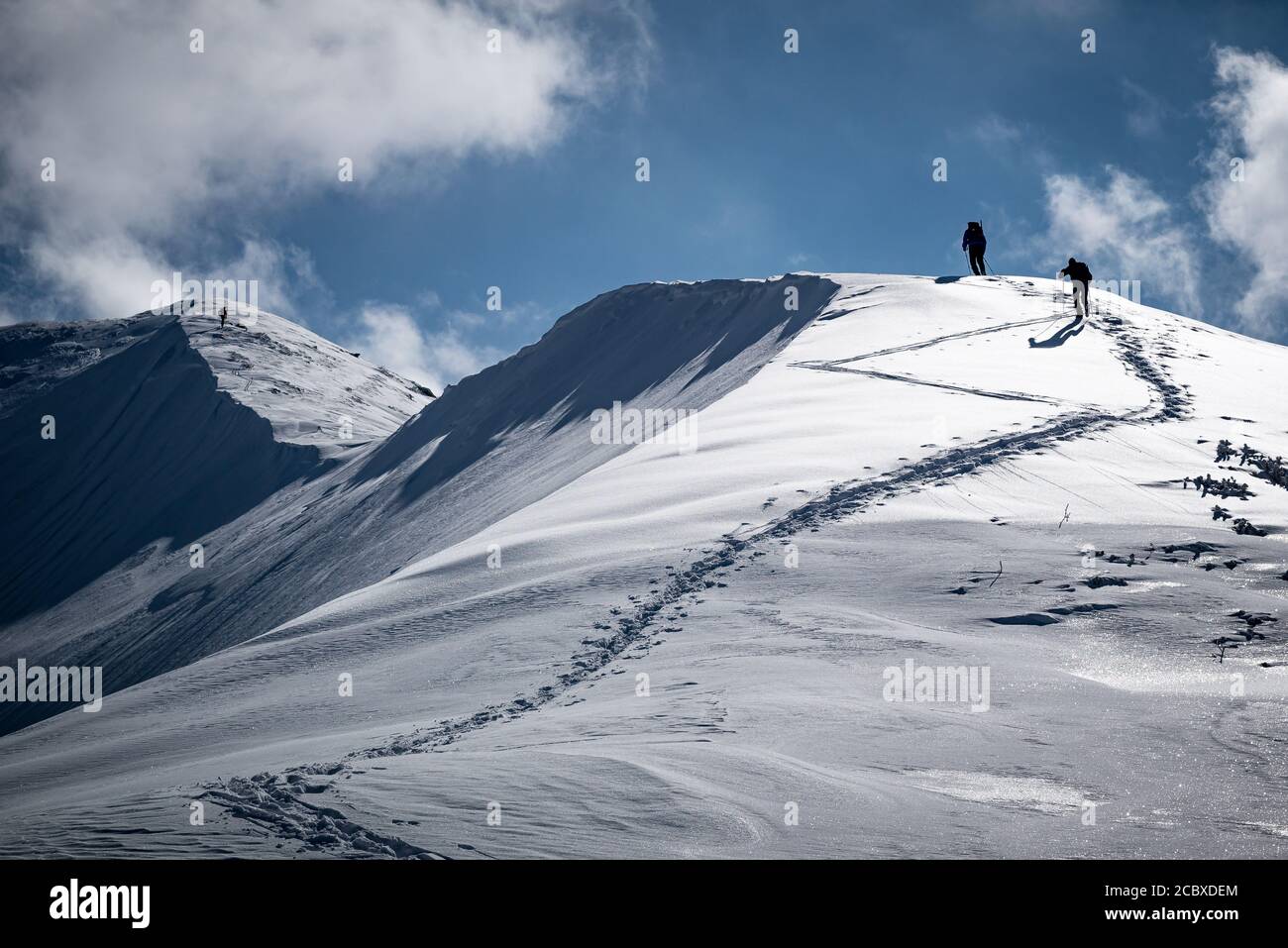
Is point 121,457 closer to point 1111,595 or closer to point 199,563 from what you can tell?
point 199,563

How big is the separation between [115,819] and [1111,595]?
8319 millimetres

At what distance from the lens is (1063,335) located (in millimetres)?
22234

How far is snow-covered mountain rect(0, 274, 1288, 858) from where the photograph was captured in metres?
6.14

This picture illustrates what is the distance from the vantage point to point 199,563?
3425cm

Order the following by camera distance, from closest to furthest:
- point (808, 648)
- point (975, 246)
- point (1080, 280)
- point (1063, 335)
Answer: point (808, 648) → point (1063, 335) → point (1080, 280) → point (975, 246)

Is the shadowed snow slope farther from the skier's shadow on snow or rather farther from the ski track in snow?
the ski track in snow

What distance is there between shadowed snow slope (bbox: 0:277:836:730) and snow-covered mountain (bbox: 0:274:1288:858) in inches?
51.1

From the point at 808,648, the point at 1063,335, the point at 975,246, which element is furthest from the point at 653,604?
the point at 975,246

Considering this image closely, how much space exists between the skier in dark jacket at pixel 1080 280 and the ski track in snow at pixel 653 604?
2372 mm

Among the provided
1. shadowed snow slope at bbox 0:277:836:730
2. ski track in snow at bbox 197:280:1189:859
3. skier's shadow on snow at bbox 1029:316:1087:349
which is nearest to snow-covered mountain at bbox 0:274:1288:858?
ski track in snow at bbox 197:280:1189:859

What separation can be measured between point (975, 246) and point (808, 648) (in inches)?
901

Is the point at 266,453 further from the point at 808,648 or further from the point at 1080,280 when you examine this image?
the point at 808,648

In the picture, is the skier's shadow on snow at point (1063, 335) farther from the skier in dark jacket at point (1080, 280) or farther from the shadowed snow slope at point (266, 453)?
the shadowed snow slope at point (266, 453)

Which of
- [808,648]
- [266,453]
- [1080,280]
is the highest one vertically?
[1080,280]
